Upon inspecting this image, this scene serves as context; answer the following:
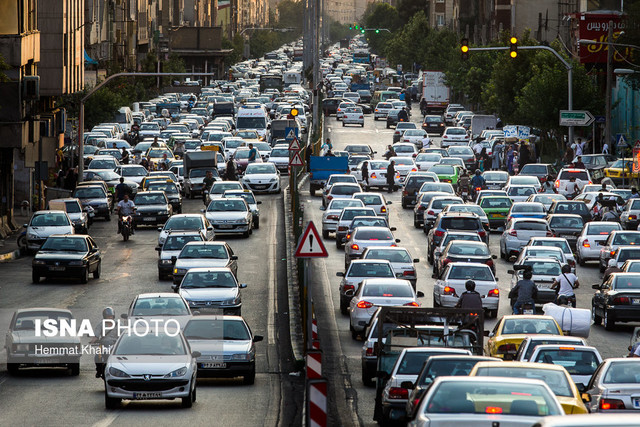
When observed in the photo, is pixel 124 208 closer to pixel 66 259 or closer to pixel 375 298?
pixel 66 259

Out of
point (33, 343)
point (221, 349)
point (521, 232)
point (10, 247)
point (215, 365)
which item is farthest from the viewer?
point (10, 247)

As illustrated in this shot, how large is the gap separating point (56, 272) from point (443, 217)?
453 inches

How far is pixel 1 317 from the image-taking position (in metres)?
30.3

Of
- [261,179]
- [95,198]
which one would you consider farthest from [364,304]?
[261,179]

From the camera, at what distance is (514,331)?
22969 mm

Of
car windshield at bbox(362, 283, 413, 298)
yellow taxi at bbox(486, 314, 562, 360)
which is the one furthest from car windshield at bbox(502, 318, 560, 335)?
car windshield at bbox(362, 283, 413, 298)

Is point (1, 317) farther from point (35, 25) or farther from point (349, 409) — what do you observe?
point (35, 25)

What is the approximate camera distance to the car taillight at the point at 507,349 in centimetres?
2205

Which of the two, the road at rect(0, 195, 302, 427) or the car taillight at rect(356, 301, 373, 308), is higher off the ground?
the car taillight at rect(356, 301, 373, 308)

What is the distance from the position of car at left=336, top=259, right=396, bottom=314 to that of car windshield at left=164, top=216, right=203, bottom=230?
1059 centimetres

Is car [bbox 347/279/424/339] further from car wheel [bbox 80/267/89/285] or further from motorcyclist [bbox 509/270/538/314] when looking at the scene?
car wheel [bbox 80/267/89/285]

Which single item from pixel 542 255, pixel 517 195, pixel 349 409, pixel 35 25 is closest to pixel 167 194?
pixel 35 25

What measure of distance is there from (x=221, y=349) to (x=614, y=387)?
805cm

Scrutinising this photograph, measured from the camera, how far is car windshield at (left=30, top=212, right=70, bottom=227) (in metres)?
42.8
